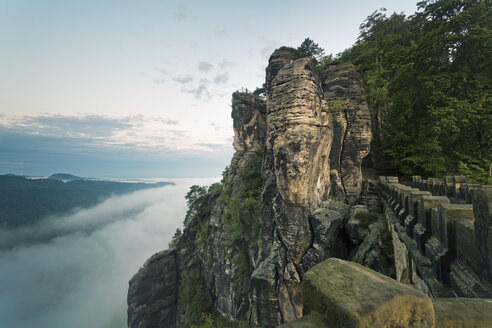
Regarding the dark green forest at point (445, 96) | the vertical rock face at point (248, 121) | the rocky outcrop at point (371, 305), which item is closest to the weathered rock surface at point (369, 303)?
the rocky outcrop at point (371, 305)

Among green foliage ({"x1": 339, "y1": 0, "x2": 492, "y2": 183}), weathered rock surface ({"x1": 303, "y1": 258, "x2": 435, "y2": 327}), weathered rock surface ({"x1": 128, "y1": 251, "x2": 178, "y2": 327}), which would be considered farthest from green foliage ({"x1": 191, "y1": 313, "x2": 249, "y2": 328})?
weathered rock surface ({"x1": 303, "y1": 258, "x2": 435, "y2": 327})

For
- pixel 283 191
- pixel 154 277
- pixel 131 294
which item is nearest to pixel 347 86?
pixel 283 191

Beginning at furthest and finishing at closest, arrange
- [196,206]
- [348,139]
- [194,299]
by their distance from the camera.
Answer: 1. [196,206]
2. [194,299]
3. [348,139]

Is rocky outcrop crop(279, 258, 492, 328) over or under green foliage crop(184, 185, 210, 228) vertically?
over

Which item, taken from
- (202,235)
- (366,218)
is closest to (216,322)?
(202,235)

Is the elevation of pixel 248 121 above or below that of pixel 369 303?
above

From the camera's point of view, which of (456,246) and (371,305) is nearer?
(371,305)

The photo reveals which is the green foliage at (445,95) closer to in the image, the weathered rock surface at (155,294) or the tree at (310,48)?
the tree at (310,48)

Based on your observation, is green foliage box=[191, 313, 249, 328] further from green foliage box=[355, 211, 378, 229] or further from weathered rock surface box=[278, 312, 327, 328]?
weathered rock surface box=[278, 312, 327, 328]

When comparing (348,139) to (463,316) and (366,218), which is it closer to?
(366,218)
